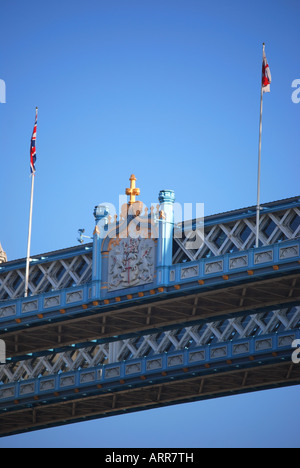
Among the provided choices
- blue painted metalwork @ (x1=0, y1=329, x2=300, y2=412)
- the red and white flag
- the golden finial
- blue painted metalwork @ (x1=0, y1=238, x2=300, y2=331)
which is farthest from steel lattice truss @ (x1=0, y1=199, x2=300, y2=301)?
the red and white flag

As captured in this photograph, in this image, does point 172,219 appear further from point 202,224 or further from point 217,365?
point 217,365

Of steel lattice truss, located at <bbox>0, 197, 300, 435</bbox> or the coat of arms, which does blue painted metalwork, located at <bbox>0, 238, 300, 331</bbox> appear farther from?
the coat of arms

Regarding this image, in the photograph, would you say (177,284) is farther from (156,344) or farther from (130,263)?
(156,344)

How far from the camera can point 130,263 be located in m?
104

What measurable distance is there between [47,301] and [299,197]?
742 inches

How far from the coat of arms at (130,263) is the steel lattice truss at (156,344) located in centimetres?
820

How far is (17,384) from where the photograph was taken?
119 metres

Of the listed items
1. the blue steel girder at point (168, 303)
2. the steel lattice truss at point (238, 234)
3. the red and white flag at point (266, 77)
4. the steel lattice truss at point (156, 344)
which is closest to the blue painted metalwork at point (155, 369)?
the steel lattice truss at point (156, 344)

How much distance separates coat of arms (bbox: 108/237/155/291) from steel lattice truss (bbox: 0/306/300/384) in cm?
820

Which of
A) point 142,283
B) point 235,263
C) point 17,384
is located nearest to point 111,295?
point 142,283

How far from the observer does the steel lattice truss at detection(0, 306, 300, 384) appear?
4242 inches

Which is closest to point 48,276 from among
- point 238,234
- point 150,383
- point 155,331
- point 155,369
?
point 155,331

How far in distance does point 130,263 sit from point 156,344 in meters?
11.4

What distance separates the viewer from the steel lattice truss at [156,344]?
108 meters
